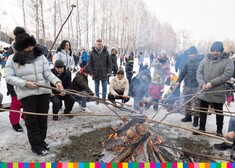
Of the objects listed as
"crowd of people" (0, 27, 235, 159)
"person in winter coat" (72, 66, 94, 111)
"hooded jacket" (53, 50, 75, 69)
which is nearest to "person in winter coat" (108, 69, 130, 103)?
"crowd of people" (0, 27, 235, 159)

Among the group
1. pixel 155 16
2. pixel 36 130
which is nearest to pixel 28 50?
pixel 36 130

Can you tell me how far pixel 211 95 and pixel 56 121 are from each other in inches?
134

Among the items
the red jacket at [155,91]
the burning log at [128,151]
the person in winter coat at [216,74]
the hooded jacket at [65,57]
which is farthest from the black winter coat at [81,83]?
the person in winter coat at [216,74]

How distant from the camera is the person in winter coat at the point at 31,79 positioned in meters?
2.88

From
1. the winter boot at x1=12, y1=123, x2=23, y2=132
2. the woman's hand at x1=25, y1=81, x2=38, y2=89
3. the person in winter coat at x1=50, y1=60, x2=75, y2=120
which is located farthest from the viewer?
the person in winter coat at x1=50, y1=60, x2=75, y2=120

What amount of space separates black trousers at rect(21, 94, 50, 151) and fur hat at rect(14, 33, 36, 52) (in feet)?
2.41

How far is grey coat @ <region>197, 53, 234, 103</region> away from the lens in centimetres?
A: 391

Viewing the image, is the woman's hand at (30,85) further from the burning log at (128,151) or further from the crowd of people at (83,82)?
the burning log at (128,151)

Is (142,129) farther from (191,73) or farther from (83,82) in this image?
(191,73)

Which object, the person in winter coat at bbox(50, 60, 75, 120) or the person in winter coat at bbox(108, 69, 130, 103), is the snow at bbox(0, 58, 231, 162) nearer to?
the person in winter coat at bbox(50, 60, 75, 120)

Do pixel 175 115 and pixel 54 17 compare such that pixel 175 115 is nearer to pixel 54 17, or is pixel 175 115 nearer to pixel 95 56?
pixel 95 56

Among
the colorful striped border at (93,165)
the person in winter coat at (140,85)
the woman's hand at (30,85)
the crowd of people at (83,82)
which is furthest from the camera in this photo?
the person in winter coat at (140,85)

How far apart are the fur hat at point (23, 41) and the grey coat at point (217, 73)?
10.7 ft

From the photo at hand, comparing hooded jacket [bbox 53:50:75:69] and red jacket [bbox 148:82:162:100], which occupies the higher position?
hooded jacket [bbox 53:50:75:69]
